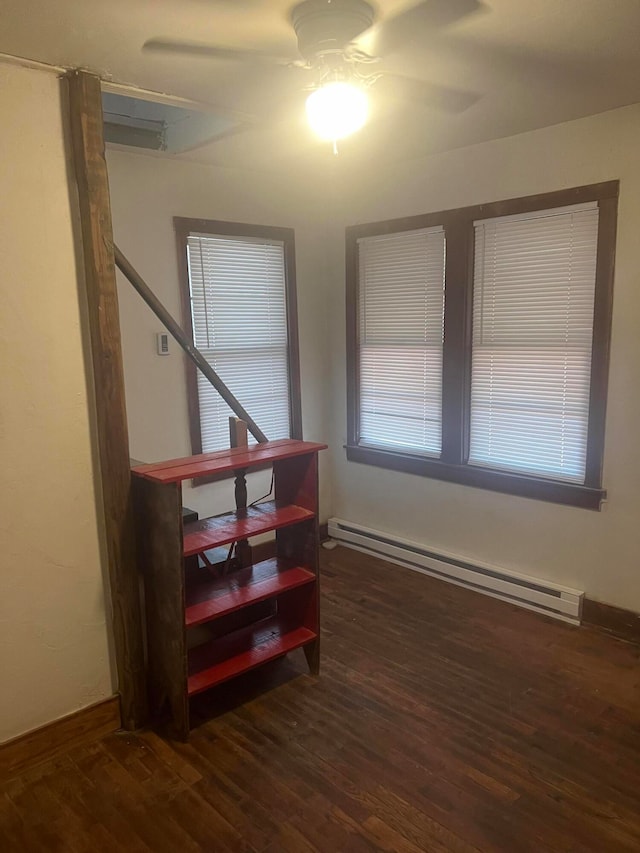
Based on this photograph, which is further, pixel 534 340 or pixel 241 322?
pixel 241 322

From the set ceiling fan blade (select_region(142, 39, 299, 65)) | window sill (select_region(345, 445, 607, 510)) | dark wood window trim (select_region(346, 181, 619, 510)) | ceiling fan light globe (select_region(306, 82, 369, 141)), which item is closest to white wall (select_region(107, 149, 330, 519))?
dark wood window trim (select_region(346, 181, 619, 510))

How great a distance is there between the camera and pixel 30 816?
2.03 metres

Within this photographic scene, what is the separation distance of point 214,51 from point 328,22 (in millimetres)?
459

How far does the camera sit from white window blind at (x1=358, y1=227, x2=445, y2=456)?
12.1 feet

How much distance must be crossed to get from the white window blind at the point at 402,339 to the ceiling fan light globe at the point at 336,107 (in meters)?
1.68

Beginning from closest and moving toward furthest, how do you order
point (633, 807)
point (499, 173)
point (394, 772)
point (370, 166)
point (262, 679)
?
point (633, 807) < point (394, 772) < point (262, 679) < point (499, 173) < point (370, 166)

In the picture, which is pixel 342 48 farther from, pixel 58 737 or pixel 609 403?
pixel 58 737

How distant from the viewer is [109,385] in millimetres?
2252

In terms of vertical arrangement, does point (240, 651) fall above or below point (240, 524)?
below

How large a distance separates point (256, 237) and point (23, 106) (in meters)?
1.87

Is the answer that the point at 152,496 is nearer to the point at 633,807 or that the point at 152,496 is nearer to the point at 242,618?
the point at 242,618

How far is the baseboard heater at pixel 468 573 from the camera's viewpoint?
10.7ft

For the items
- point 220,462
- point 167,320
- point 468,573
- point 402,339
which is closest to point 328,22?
point 167,320

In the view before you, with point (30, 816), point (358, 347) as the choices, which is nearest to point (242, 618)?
point (30, 816)
